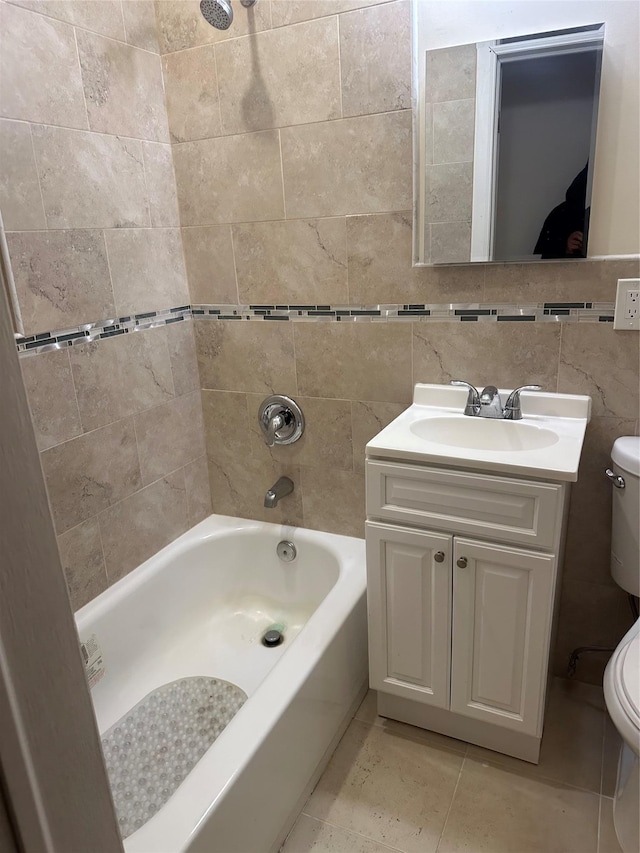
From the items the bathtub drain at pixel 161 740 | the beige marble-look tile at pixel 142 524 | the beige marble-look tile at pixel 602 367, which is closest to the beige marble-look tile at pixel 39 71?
the beige marble-look tile at pixel 142 524

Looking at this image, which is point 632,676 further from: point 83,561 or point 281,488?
point 83,561

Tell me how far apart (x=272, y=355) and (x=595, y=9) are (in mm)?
1269

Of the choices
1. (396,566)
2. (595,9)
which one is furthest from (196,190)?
(396,566)

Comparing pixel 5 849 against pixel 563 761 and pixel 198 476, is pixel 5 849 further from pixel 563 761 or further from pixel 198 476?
pixel 198 476

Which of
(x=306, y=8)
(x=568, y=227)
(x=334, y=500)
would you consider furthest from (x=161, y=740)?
Result: (x=306, y=8)

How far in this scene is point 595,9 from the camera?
4.51ft

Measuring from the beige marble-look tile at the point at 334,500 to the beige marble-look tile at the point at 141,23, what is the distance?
56.7 inches

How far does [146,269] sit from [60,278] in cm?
34

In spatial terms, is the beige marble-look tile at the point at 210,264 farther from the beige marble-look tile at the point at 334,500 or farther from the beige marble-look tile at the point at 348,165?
the beige marble-look tile at the point at 334,500

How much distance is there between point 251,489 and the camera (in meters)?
2.17

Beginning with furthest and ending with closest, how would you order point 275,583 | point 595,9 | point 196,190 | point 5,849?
point 275,583 → point 196,190 → point 595,9 → point 5,849

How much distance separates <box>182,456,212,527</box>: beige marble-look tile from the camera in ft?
6.98

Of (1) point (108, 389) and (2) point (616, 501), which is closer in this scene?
(2) point (616, 501)

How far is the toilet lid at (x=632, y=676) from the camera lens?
120 centimetres
